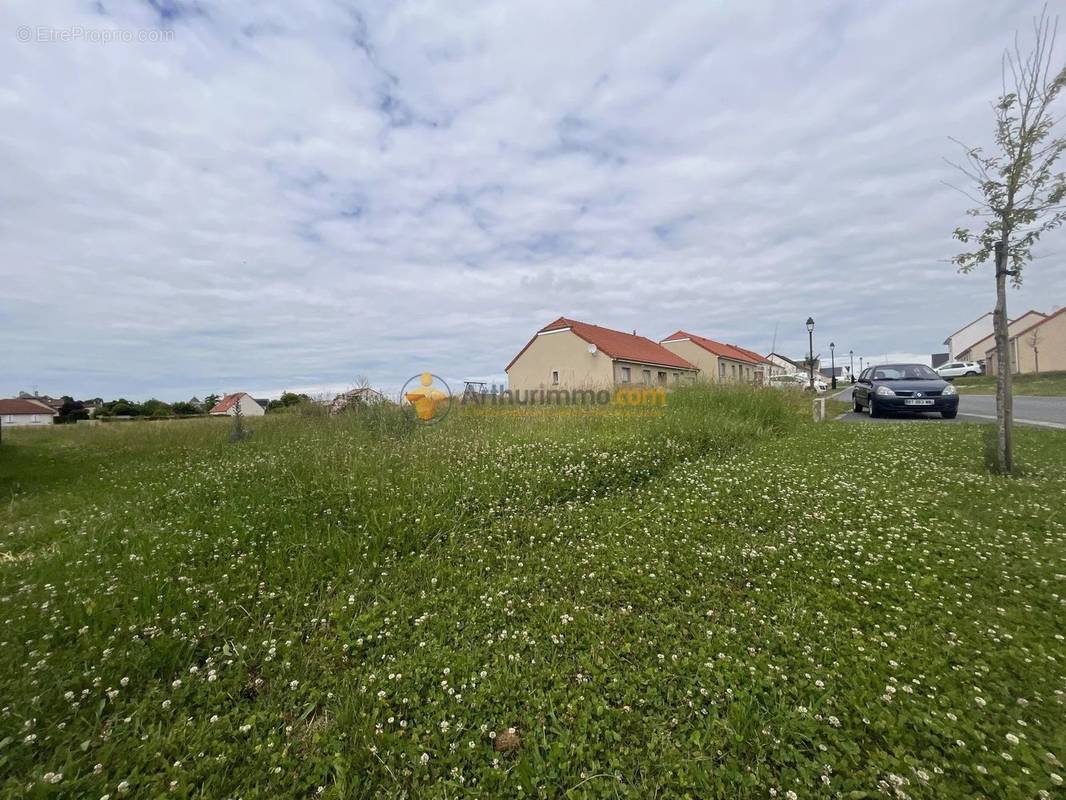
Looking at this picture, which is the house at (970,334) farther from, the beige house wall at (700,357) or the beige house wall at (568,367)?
the beige house wall at (568,367)

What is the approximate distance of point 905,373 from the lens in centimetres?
1363

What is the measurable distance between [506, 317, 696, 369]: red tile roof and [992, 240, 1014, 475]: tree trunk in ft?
68.2

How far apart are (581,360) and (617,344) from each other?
405 cm

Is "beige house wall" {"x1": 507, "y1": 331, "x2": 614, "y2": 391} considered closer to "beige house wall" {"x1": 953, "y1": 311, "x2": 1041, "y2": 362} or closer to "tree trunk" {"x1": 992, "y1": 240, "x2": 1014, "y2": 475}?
"tree trunk" {"x1": 992, "y1": 240, "x2": 1014, "y2": 475}

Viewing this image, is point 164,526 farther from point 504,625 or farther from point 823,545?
point 823,545

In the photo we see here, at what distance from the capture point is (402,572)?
13.7 ft

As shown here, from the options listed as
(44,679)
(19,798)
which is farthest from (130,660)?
(19,798)

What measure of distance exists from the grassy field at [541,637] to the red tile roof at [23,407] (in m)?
55.5

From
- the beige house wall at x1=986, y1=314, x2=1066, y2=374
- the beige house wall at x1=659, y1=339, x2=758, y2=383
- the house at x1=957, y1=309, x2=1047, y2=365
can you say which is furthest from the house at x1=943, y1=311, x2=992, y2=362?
the beige house wall at x1=659, y1=339, x2=758, y2=383

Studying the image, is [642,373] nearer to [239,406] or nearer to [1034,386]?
[1034,386]

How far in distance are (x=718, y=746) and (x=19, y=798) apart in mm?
3540

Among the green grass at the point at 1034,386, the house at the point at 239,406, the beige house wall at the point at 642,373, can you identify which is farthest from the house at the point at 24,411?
the green grass at the point at 1034,386

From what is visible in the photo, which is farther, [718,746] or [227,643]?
[227,643]

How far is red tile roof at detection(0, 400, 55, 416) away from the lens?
41469 mm
